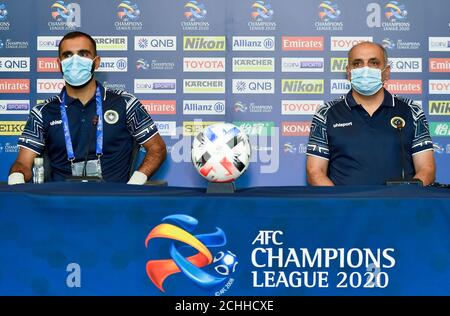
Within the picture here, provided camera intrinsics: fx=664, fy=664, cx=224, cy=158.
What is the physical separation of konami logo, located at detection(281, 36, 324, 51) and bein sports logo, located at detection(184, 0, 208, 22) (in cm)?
50

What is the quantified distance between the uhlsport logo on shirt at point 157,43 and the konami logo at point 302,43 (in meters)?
0.66

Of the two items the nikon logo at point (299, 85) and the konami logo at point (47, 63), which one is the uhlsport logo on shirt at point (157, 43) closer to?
the konami logo at point (47, 63)

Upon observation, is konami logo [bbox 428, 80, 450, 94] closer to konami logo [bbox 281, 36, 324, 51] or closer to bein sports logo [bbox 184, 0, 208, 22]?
konami logo [bbox 281, 36, 324, 51]

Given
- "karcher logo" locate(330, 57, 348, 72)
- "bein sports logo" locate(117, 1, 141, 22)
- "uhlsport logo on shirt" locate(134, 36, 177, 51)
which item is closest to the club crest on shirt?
"uhlsport logo on shirt" locate(134, 36, 177, 51)

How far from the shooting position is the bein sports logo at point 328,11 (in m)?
3.97

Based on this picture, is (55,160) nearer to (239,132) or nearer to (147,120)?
(147,120)

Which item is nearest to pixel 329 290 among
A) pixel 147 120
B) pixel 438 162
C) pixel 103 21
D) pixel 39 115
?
pixel 147 120

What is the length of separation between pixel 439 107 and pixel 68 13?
2.29 m

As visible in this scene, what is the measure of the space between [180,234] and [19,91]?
2401 mm

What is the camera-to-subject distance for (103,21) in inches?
157

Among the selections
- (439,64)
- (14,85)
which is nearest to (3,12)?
(14,85)

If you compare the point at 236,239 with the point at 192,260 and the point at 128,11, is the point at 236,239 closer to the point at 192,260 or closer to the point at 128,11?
the point at 192,260

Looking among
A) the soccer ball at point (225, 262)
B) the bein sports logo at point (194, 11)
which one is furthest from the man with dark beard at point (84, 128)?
the soccer ball at point (225, 262)

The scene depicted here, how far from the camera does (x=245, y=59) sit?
3959 millimetres
